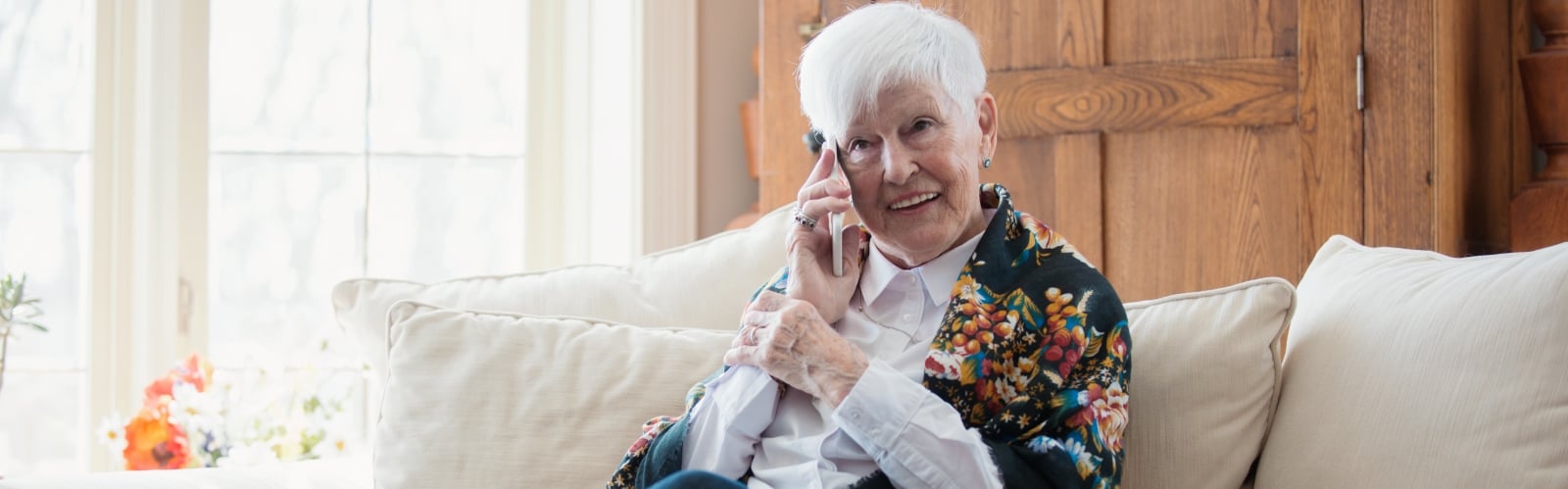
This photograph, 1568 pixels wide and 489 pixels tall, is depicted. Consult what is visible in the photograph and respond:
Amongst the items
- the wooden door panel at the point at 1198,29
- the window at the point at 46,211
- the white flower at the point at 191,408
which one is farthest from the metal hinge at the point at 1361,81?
the window at the point at 46,211

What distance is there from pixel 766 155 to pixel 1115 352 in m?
1.30

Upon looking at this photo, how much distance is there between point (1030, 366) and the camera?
1.41 meters

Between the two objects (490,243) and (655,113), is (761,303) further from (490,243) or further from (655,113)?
(490,243)

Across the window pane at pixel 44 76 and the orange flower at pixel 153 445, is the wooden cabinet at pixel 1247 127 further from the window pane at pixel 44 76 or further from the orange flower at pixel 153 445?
the window pane at pixel 44 76

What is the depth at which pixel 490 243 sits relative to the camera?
3328mm

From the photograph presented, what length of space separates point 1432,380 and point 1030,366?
1.29 ft

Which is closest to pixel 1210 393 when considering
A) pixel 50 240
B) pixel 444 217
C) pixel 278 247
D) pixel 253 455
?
pixel 253 455

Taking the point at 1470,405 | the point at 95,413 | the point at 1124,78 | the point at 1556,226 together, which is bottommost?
the point at 95,413

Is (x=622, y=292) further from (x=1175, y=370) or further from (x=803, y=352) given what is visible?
(x=1175, y=370)

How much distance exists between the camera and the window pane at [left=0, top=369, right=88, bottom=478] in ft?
10.1

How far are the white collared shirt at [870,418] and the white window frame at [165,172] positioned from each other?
1.58 m

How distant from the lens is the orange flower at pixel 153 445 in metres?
2.43

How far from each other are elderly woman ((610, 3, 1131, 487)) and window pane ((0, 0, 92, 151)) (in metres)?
2.21

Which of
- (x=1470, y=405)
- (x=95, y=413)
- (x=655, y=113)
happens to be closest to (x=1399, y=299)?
(x=1470, y=405)
